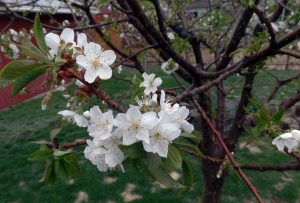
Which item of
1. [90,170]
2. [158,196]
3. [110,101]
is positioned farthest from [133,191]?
[110,101]

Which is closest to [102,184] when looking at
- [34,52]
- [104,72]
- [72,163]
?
[72,163]

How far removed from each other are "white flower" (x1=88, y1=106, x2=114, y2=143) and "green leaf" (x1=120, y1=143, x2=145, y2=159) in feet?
0.16

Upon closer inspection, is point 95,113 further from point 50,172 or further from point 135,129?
point 50,172

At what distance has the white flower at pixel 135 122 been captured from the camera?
750mm

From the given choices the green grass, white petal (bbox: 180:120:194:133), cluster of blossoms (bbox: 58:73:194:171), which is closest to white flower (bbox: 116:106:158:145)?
cluster of blossoms (bbox: 58:73:194:171)

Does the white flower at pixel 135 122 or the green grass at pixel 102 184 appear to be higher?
the white flower at pixel 135 122

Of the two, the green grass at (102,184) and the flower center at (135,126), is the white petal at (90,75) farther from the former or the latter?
the green grass at (102,184)

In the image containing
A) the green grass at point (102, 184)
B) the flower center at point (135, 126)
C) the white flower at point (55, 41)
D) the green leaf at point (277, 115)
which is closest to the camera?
the flower center at point (135, 126)

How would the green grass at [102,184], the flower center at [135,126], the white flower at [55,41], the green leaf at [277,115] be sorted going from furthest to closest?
1. the green grass at [102,184]
2. the green leaf at [277,115]
3. the white flower at [55,41]
4. the flower center at [135,126]

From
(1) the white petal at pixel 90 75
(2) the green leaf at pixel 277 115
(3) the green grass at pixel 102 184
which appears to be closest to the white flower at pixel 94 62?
(1) the white petal at pixel 90 75

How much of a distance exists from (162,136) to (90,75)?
0.23 metres

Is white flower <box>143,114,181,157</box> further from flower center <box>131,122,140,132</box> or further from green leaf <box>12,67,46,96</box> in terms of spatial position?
green leaf <box>12,67,46,96</box>

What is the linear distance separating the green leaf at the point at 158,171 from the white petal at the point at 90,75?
0.23 m

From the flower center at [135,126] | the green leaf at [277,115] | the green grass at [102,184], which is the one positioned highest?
the flower center at [135,126]
